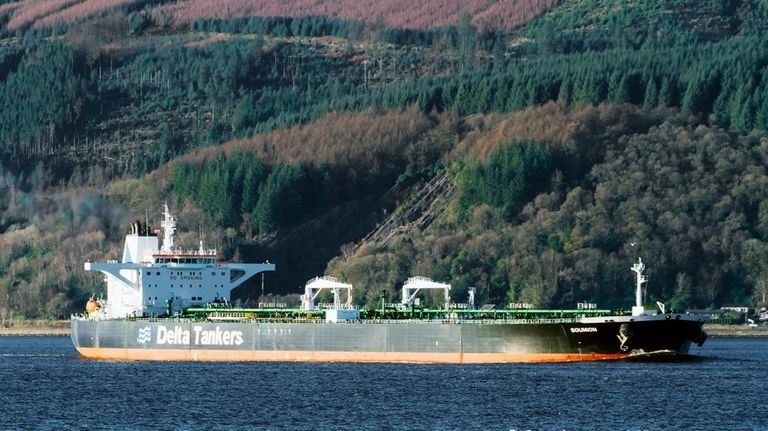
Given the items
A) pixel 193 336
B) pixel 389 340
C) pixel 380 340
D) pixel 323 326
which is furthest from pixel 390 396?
pixel 193 336

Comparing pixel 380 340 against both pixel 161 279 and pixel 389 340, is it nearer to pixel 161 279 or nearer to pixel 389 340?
pixel 389 340

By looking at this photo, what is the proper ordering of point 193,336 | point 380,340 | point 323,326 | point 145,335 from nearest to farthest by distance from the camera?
point 380,340
point 323,326
point 193,336
point 145,335

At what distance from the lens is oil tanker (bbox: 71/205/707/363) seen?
112 metres

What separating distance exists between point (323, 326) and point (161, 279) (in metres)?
17.7

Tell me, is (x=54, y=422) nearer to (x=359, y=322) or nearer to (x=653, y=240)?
(x=359, y=322)

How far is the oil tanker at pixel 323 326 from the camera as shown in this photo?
112m

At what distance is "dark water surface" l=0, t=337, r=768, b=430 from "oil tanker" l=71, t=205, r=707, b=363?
1.59 metres

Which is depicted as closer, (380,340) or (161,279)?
(380,340)

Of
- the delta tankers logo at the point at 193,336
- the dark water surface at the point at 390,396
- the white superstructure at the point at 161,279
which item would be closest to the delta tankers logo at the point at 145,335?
the delta tankers logo at the point at 193,336

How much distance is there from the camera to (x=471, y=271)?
633ft

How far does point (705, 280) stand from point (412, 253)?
31796mm

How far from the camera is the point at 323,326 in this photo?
122 meters

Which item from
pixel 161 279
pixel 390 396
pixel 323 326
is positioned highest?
pixel 161 279

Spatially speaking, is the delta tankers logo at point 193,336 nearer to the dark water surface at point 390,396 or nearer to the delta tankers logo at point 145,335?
the delta tankers logo at point 145,335
